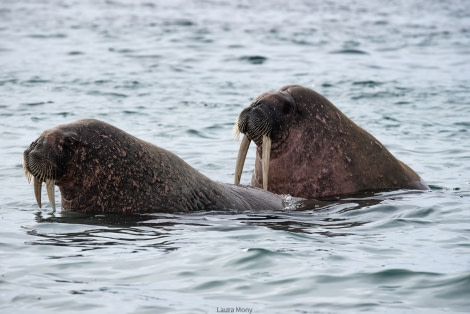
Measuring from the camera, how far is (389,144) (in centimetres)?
1345

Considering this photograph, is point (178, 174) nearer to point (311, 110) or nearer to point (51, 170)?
point (51, 170)

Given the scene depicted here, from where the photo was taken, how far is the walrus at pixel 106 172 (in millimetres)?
7647

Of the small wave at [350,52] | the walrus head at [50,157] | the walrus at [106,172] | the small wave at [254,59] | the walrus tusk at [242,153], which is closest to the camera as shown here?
the walrus head at [50,157]

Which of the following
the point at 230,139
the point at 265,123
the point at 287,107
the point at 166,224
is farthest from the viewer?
the point at 230,139

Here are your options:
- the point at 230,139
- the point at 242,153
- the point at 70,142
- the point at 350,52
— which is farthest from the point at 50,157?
the point at 350,52

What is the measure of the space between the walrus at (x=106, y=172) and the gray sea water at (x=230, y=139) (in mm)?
167

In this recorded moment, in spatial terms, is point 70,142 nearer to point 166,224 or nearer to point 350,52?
point 166,224

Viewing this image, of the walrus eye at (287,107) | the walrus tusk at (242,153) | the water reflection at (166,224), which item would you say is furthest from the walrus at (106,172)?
the walrus eye at (287,107)

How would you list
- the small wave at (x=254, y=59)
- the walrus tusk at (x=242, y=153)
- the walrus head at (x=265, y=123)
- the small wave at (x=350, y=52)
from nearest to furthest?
the walrus head at (x=265, y=123)
the walrus tusk at (x=242, y=153)
the small wave at (x=254, y=59)
the small wave at (x=350, y=52)

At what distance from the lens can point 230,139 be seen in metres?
13.8

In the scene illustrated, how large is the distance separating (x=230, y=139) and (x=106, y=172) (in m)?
6.10

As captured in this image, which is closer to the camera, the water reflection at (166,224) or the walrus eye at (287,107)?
the water reflection at (166,224)

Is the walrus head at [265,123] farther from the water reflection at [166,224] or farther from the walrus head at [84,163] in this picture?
the walrus head at [84,163]

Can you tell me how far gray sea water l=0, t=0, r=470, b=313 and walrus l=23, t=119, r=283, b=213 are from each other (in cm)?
17
